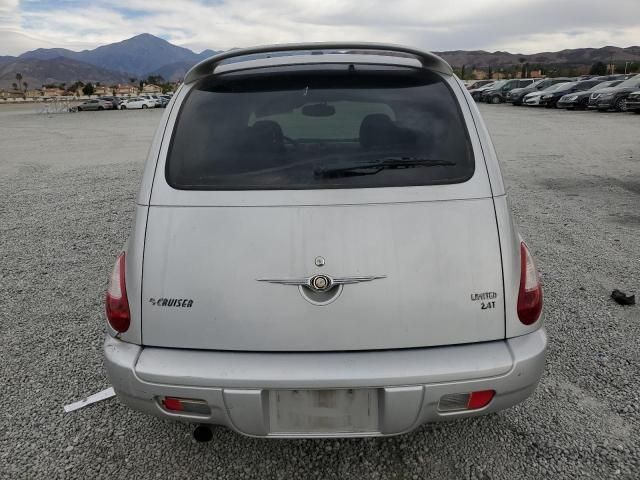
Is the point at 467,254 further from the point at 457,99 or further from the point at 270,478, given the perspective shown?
the point at 270,478

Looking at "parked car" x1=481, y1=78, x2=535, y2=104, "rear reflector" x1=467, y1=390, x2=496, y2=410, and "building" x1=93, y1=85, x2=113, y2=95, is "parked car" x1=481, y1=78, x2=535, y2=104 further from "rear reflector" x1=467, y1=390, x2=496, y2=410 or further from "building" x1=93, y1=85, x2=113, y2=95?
"building" x1=93, y1=85, x2=113, y2=95

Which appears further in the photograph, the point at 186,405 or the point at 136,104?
the point at 136,104

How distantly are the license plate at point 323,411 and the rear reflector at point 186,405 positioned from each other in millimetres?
256

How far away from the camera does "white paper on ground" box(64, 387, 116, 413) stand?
263 centimetres

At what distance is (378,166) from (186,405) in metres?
1.21

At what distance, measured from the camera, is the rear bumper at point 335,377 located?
5.68ft

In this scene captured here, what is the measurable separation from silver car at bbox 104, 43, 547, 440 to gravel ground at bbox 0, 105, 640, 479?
0.51 m

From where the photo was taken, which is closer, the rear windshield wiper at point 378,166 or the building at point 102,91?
the rear windshield wiper at point 378,166

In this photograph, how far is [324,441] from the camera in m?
2.38

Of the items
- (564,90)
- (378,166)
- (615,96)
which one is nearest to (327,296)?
(378,166)

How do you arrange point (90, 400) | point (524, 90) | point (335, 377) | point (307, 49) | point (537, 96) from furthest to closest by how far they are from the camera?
1. point (524, 90)
2. point (537, 96)
3. point (90, 400)
4. point (307, 49)
5. point (335, 377)

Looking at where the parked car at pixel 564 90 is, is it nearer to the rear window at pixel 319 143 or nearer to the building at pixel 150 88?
the rear window at pixel 319 143

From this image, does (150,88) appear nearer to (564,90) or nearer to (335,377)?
(564,90)

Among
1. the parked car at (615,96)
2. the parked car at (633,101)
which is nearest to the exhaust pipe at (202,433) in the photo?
the parked car at (633,101)
